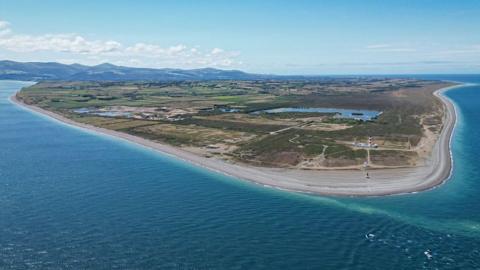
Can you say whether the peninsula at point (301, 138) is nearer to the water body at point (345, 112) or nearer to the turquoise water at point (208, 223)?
the water body at point (345, 112)

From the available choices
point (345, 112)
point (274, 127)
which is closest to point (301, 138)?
point (274, 127)

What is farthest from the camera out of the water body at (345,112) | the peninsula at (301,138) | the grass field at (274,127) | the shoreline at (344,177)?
the water body at (345,112)

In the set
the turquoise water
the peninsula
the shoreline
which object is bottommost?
the turquoise water

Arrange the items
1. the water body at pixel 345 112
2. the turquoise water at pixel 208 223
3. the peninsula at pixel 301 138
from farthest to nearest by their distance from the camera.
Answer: the water body at pixel 345 112, the peninsula at pixel 301 138, the turquoise water at pixel 208 223

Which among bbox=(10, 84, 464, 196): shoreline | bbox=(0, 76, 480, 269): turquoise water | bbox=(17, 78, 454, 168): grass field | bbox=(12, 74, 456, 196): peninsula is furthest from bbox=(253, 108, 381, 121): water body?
bbox=(0, 76, 480, 269): turquoise water

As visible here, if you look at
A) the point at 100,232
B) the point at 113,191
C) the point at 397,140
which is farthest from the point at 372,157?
the point at 100,232

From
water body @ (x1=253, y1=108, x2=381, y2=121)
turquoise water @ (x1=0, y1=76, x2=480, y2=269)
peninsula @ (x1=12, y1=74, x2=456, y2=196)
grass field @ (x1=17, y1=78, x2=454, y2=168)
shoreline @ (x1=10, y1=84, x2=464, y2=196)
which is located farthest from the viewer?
water body @ (x1=253, y1=108, x2=381, y2=121)

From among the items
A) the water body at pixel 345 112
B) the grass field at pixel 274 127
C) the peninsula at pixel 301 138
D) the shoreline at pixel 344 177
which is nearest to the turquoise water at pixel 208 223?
the shoreline at pixel 344 177

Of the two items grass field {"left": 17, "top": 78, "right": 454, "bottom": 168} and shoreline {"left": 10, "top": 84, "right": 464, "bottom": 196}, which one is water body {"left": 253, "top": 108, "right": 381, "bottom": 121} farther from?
shoreline {"left": 10, "top": 84, "right": 464, "bottom": 196}
